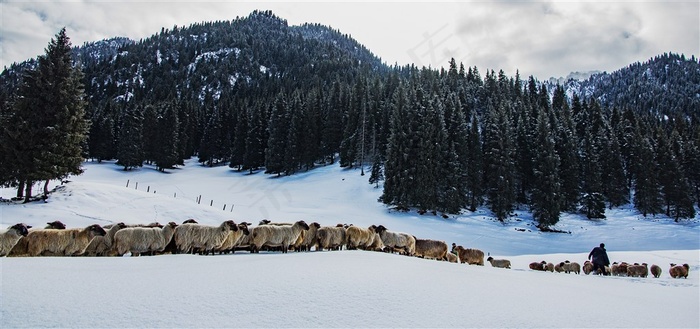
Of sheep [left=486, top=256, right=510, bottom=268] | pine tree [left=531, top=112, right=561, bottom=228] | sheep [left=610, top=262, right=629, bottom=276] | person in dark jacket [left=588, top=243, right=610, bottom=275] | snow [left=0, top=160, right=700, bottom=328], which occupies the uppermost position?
pine tree [left=531, top=112, right=561, bottom=228]

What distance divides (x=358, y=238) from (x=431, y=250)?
3.25 metres

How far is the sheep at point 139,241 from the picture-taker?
36.9ft

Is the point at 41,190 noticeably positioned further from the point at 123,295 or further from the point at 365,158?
the point at 365,158

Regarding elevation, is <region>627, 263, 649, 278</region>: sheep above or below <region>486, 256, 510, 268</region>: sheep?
above

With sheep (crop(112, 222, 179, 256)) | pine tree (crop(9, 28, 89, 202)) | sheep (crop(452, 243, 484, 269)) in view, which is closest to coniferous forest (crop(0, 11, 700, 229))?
pine tree (crop(9, 28, 89, 202))

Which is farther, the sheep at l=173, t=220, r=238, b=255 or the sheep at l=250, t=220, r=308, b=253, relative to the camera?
the sheep at l=250, t=220, r=308, b=253

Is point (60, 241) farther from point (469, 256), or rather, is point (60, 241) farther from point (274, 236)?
point (469, 256)

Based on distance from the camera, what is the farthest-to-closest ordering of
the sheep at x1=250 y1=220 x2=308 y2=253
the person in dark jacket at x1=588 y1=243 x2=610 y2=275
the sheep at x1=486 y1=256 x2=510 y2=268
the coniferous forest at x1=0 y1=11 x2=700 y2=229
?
1. the coniferous forest at x1=0 y1=11 x2=700 y2=229
2. the sheep at x1=486 y1=256 x2=510 y2=268
3. the person in dark jacket at x1=588 y1=243 x2=610 y2=275
4. the sheep at x1=250 y1=220 x2=308 y2=253

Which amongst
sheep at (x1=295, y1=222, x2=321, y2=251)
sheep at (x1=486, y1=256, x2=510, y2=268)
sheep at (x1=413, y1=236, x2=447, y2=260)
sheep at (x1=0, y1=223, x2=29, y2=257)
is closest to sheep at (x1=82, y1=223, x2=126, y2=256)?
sheep at (x1=0, y1=223, x2=29, y2=257)

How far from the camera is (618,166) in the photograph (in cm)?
5869

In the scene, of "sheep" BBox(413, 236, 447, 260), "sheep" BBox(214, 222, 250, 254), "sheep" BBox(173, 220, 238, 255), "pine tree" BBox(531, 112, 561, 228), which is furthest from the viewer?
"pine tree" BBox(531, 112, 561, 228)

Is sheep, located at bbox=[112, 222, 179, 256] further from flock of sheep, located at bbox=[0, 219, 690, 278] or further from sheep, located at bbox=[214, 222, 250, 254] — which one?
sheep, located at bbox=[214, 222, 250, 254]

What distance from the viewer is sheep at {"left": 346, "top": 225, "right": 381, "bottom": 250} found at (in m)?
14.7

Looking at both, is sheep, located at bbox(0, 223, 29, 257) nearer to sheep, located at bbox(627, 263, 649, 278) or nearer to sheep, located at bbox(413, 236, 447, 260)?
sheep, located at bbox(413, 236, 447, 260)
